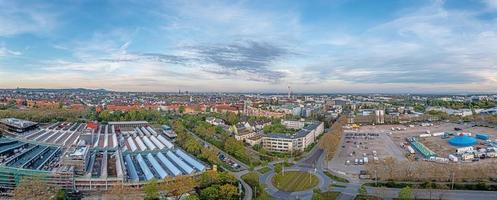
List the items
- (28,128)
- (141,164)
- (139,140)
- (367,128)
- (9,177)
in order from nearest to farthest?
(9,177)
(141,164)
(139,140)
(28,128)
(367,128)

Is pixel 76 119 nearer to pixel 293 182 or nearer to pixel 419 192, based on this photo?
pixel 293 182

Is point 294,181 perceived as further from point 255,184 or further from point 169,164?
point 169,164

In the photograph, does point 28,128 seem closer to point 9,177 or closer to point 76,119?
point 76,119

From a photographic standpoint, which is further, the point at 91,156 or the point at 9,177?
the point at 91,156

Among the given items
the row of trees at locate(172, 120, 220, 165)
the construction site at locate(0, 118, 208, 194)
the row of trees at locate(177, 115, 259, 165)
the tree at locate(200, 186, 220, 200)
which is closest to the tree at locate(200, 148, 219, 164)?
the row of trees at locate(172, 120, 220, 165)

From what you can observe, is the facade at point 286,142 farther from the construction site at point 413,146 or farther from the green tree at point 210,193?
the green tree at point 210,193

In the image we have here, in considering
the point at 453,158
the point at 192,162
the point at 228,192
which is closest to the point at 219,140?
the point at 192,162

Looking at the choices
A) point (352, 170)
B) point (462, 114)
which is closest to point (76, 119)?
point (352, 170)

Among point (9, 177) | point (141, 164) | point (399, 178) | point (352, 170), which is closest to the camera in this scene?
point (9, 177)
